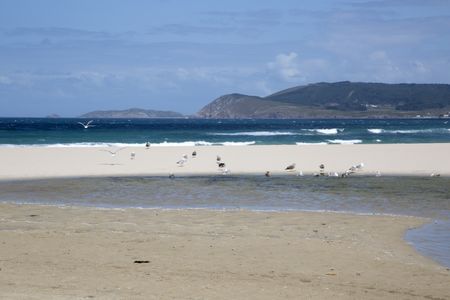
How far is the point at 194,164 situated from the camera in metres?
27.8

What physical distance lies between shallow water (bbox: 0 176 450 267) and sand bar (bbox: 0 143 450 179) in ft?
8.28

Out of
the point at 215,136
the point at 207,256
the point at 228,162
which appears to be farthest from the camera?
the point at 215,136

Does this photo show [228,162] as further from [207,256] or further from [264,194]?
[207,256]

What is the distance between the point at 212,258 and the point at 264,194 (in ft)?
28.1

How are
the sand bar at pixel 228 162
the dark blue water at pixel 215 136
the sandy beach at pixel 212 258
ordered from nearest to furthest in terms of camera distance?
the sandy beach at pixel 212 258 → the sand bar at pixel 228 162 → the dark blue water at pixel 215 136

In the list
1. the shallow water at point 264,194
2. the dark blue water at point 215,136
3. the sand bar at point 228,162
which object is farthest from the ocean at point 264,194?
the dark blue water at point 215,136

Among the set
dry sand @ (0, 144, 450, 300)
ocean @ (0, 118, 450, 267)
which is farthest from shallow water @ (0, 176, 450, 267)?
dry sand @ (0, 144, 450, 300)

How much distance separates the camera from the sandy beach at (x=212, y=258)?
727 cm

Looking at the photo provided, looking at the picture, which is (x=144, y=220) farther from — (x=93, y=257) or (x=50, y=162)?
(x=50, y=162)

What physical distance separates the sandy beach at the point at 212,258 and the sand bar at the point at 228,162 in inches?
451

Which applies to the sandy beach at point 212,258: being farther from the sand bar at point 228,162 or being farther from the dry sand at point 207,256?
the sand bar at point 228,162

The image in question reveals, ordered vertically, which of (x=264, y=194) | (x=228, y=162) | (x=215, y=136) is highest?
(x=215, y=136)

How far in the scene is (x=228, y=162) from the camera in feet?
93.9

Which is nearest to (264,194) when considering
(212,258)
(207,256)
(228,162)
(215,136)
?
(207,256)
